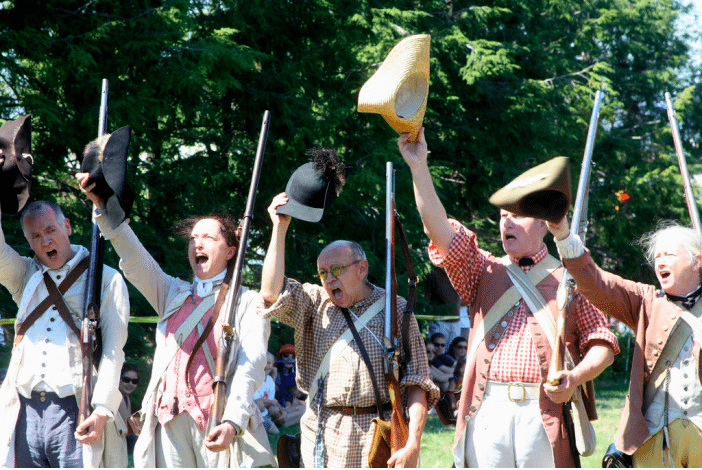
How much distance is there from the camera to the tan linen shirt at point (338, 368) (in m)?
4.28

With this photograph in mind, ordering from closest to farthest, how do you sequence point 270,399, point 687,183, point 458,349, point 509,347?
point 509,347 → point 687,183 → point 270,399 → point 458,349

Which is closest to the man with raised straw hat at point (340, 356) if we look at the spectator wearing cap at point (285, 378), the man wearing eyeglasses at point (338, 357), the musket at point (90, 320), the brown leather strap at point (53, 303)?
the man wearing eyeglasses at point (338, 357)

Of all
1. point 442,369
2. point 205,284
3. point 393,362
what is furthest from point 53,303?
point 442,369

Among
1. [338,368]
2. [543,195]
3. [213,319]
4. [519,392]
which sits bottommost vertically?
[519,392]

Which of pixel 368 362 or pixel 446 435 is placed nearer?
pixel 368 362

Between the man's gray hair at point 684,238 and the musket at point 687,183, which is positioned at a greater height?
the musket at point 687,183

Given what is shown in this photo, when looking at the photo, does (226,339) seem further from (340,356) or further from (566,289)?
(566,289)

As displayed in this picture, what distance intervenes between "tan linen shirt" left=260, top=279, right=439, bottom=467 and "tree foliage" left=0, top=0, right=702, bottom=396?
4017 mm

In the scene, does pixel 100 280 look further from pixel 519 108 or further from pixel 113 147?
pixel 519 108

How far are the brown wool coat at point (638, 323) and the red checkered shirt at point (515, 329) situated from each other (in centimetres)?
11

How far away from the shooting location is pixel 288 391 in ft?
36.4

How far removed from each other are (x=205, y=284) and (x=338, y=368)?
0.80 meters

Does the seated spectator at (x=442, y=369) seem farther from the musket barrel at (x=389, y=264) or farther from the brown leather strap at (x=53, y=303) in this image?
the brown leather strap at (x=53, y=303)

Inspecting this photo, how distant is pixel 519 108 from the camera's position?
17.4 m
